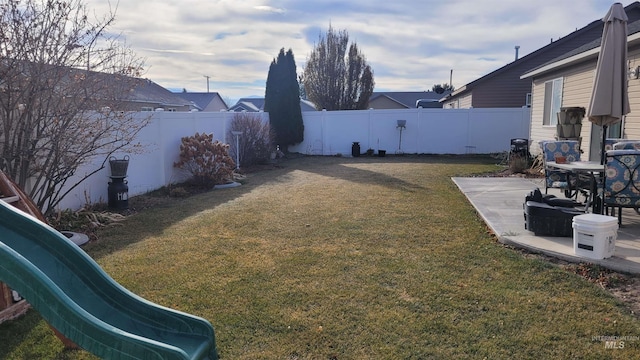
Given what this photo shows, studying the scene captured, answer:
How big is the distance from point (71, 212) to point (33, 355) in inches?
164

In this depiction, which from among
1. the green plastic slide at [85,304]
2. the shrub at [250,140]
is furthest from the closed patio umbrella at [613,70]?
the shrub at [250,140]

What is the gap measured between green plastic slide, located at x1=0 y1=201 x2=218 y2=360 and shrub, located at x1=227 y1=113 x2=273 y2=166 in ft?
36.4

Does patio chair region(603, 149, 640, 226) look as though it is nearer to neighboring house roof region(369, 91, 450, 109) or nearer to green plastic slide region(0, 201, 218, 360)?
green plastic slide region(0, 201, 218, 360)

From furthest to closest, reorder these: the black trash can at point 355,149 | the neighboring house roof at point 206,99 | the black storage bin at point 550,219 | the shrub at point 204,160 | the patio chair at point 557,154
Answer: the neighboring house roof at point 206,99 < the black trash can at point 355,149 < the shrub at point 204,160 < the patio chair at point 557,154 < the black storage bin at point 550,219

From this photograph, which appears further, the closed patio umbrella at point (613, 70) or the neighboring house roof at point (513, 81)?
the neighboring house roof at point (513, 81)

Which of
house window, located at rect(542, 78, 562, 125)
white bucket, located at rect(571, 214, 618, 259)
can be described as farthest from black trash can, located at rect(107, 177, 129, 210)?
house window, located at rect(542, 78, 562, 125)

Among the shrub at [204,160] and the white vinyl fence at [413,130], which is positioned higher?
the white vinyl fence at [413,130]

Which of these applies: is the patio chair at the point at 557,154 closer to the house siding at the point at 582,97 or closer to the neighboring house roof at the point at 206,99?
the house siding at the point at 582,97

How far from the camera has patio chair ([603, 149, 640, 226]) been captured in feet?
16.2

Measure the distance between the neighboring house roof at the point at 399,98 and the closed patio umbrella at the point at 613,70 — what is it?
35129 mm

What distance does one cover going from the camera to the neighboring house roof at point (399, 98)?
1644 inches

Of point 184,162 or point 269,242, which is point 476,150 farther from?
point 269,242

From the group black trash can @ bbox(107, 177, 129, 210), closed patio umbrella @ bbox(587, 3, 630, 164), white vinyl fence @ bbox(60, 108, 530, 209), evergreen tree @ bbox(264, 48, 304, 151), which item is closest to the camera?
closed patio umbrella @ bbox(587, 3, 630, 164)

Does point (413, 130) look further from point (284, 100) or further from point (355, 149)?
point (284, 100)
